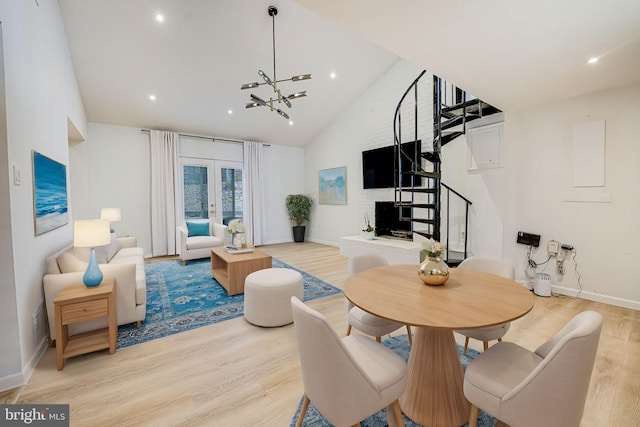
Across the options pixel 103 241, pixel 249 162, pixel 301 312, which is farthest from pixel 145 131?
pixel 301 312

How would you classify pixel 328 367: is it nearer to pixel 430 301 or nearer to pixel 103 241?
pixel 430 301

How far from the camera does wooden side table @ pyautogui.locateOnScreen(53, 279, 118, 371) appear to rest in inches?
78.3

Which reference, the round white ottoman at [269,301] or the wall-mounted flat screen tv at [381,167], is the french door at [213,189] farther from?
the round white ottoman at [269,301]

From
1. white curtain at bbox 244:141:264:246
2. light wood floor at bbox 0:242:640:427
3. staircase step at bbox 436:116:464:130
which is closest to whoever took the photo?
light wood floor at bbox 0:242:640:427

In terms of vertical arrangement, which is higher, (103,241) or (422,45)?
(422,45)

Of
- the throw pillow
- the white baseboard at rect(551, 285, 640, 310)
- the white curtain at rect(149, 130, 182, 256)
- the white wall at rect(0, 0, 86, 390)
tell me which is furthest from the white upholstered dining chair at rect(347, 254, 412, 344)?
the white curtain at rect(149, 130, 182, 256)

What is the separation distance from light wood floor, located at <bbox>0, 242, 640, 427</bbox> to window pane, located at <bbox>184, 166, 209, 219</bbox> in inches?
162

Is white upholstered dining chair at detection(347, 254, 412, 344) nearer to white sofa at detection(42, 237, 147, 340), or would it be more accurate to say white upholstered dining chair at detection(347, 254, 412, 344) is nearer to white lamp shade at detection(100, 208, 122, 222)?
white sofa at detection(42, 237, 147, 340)

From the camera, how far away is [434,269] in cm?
161

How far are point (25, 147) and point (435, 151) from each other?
412cm

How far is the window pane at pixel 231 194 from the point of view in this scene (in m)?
6.58

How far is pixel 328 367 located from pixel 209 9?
14.3 feet

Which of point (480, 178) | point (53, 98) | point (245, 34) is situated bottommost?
point (480, 178)

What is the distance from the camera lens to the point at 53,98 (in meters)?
2.86
